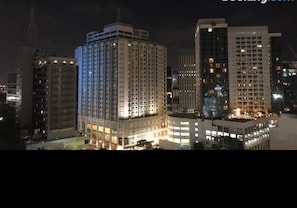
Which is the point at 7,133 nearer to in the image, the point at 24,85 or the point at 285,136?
the point at 24,85

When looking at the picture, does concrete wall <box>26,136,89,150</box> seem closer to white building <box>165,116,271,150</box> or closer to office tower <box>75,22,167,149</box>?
office tower <box>75,22,167,149</box>

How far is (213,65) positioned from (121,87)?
23.3ft

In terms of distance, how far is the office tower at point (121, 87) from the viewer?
15562 millimetres

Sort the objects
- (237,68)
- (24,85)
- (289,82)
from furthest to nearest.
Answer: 1. (289,82)
2. (237,68)
3. (24,85)

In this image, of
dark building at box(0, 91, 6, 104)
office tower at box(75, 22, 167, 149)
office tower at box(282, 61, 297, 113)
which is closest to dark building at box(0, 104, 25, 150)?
dark building at box(0, 91, 6, 104)

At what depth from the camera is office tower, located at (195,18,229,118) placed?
57.0ft

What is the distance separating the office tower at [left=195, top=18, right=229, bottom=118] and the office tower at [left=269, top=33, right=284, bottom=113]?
3.19 m

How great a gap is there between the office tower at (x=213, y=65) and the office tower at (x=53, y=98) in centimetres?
960

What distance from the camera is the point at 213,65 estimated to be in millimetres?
17750

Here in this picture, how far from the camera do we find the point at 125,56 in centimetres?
1569

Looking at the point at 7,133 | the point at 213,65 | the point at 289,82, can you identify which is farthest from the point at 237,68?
the point at 7,133
